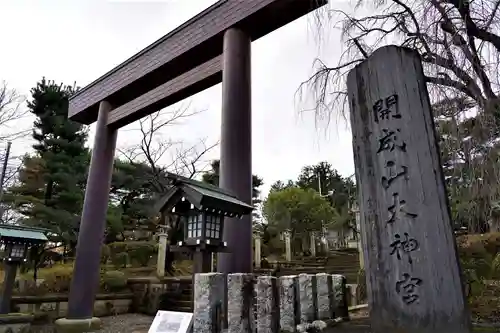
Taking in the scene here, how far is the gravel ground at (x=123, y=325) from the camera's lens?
7.29 m

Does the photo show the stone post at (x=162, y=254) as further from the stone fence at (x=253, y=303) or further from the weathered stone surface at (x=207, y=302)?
the weathered stone surface at (x=207, y=302)

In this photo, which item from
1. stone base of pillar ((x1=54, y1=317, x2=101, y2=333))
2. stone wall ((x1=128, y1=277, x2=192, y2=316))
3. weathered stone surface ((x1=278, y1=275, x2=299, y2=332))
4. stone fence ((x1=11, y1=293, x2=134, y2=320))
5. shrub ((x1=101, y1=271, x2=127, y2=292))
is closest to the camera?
weathered stone surface ((x1=278, y1=275, x2=299, y2=332))

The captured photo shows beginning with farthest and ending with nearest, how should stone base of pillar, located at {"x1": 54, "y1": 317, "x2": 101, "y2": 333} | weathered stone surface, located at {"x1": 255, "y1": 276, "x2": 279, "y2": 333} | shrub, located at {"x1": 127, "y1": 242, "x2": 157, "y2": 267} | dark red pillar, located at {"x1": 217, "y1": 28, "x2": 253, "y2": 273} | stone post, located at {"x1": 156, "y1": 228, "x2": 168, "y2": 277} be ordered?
shrub, located at {"x1": 127, "y1": 242, "x2": 157, "y2": 267} < stone post, located at {"x1": 156, "y1": 228, "x2": 168, "y2": 277} < stone base of pillar, located at {"x1": 54, "y1": 317, "x2": 101, "y2": 333} < dark red pillar, located at {"x1": 217, "y1": 28, "x2": 253, "y2": 273} < weathered stone surface, located at {"x1": 255, "y1": 276, "x2": 279, "y2": 333}

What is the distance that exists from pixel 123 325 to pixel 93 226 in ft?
8.16

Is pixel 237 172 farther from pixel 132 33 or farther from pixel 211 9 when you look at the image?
pixel 132 33

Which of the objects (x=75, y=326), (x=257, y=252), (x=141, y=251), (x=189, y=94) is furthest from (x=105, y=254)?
(x=189, y=94)

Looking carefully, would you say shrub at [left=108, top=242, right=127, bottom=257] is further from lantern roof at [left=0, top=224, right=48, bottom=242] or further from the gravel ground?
lantern roof at [left=0, top=224, right=48, bottom=242]

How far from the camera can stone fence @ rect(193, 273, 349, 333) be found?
327cm

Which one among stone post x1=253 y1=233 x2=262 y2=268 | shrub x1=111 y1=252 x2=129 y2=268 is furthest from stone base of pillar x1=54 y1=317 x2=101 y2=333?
stone post x1=253 y1=233 x2=262 y2=268

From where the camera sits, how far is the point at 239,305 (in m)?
3.35

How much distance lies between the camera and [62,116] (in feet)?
42.7

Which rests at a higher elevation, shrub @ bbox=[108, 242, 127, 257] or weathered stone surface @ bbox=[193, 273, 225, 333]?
shrub @ bbox=[108, 242, 127, 257]

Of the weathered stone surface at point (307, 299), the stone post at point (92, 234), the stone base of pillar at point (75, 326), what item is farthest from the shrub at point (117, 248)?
the weathered stone surface at point (307, 299)

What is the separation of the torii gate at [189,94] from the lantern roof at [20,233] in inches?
42.7
